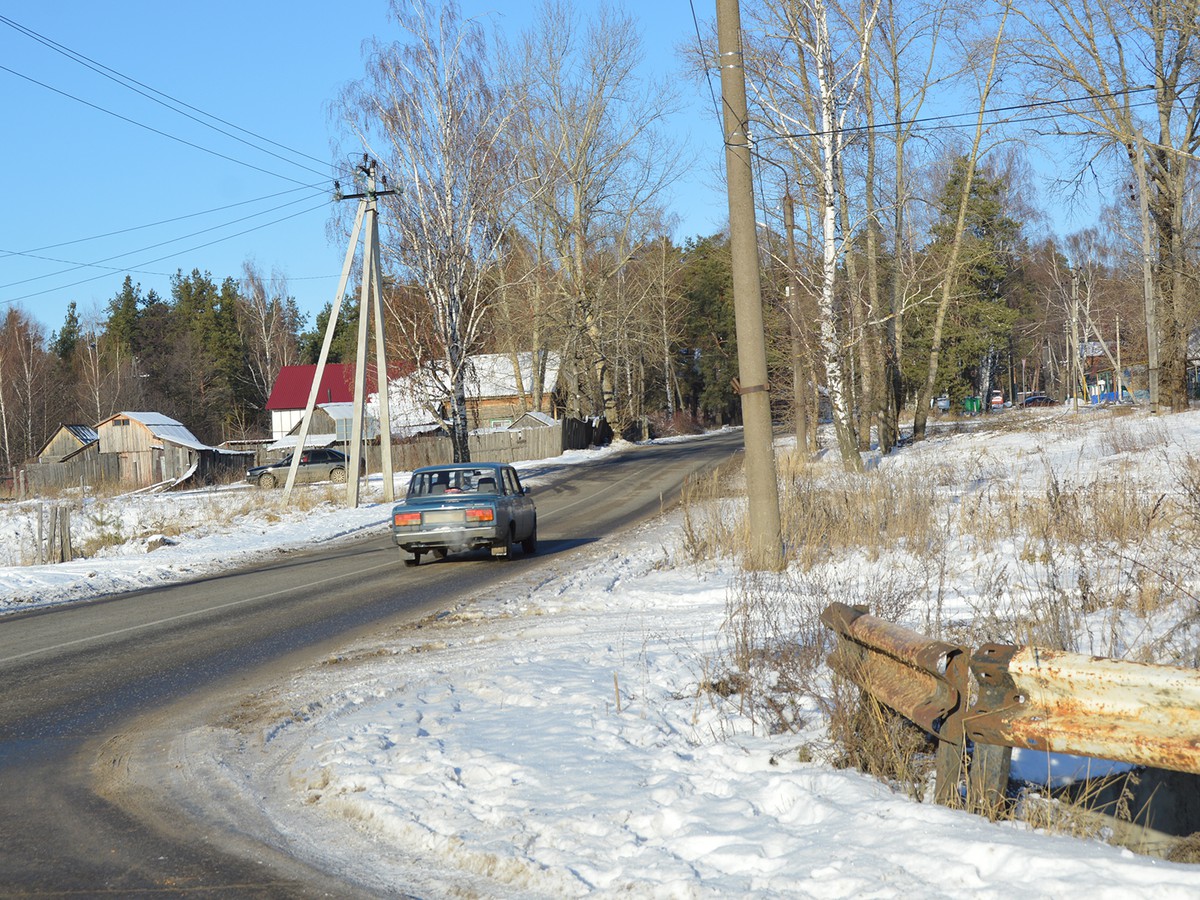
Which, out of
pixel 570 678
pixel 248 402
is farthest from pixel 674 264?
pixel 570 678

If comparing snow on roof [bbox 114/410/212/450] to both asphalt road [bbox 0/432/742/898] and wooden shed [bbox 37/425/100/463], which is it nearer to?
wooden shed [bbox 37/425/100/463]

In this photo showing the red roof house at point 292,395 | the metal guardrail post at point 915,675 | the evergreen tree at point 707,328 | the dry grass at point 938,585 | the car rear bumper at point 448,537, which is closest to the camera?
the metal guardrail post at point 915,675

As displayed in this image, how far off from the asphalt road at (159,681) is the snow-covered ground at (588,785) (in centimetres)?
44

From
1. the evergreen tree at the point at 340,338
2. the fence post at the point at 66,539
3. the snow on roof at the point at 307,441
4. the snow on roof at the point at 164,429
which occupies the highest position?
the evergreen tree at the point at 340,338

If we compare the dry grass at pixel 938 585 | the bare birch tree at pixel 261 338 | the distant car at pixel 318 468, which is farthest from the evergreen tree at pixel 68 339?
the dry grass at pixel 938 585

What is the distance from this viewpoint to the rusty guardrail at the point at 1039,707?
12.7ft

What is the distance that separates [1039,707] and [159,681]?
7.46 meters

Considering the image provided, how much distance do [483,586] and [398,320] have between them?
25930 mm

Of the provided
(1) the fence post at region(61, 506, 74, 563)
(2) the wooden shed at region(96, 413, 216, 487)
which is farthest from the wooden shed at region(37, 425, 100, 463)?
(1) the fence post at region(61, 506, 74, 563)

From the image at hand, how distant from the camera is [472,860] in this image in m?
4.79

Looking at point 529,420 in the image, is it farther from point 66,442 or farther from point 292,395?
point 292,395

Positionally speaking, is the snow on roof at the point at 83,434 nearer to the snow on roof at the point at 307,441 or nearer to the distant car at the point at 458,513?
the snow on roof at the point at 307,441

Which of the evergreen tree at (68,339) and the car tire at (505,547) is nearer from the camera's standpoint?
the car tire at (505,547)

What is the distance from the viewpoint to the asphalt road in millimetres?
4840
